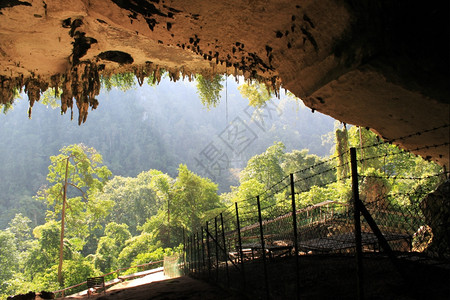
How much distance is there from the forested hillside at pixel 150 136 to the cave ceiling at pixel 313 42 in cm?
8381

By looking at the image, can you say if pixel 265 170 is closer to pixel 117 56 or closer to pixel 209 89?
pixel 209 89

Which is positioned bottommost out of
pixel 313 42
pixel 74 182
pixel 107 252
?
pixel 107 252

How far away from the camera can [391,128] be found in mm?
5199

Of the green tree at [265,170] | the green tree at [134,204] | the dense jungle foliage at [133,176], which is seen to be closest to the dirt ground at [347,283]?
the dense jungle foliage at [133,176]

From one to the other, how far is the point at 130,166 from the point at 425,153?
107344 millimetres

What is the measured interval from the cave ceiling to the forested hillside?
275 ft

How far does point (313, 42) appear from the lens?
5020 mm

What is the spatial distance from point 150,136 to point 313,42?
390 ft

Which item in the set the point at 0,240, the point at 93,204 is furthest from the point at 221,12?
the point at 0,240

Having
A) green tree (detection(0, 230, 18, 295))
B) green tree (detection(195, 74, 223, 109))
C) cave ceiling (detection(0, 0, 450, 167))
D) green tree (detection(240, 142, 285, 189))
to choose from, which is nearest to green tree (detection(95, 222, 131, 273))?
green tree (detection(0, 230, 18, 295))

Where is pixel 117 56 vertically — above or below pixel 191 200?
above

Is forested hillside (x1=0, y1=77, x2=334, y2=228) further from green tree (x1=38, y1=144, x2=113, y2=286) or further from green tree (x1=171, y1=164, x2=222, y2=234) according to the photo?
green tree (x1=38, y1=144, x2=113, y2=286)

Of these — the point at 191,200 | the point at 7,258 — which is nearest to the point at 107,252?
the point at 7,258

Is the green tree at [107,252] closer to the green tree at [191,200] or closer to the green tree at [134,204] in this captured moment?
the green tree at [191,200]
